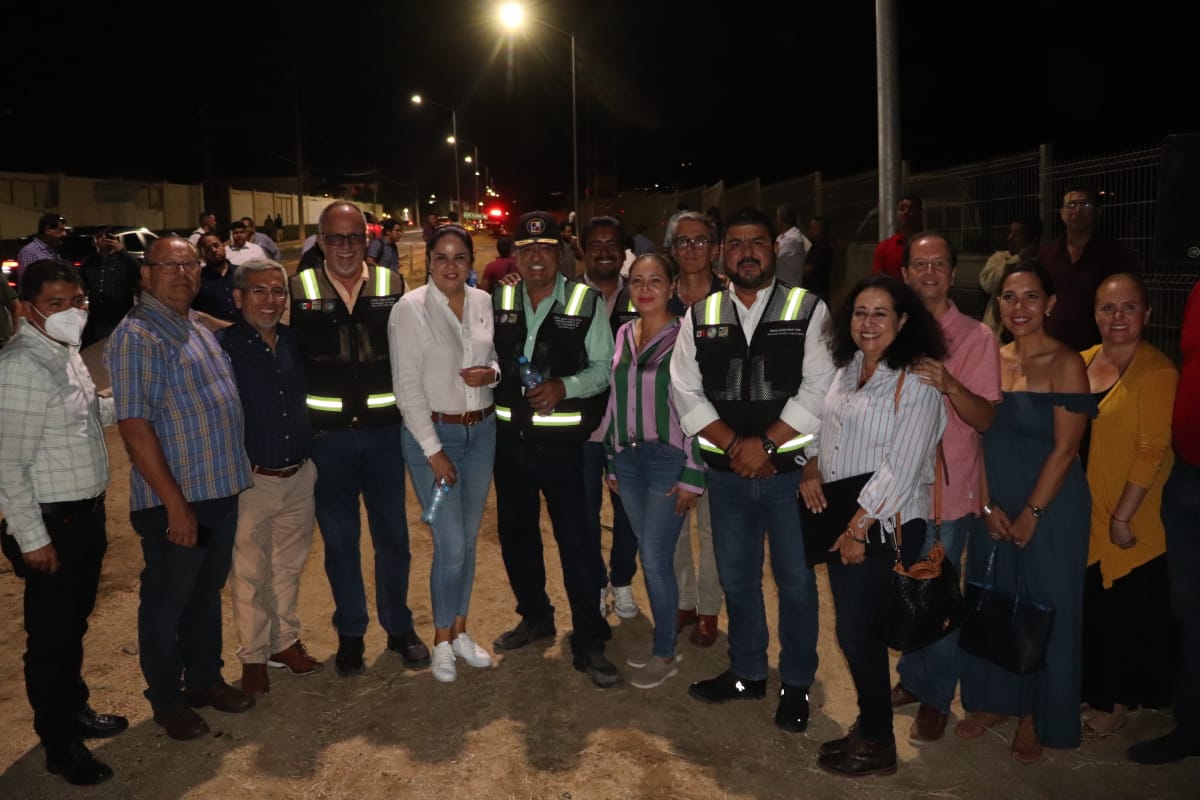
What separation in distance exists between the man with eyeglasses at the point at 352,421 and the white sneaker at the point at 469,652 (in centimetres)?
20

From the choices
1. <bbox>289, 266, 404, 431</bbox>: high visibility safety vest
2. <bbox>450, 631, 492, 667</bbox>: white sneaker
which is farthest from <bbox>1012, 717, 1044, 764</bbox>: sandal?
<bbox>289, 266, 404, 431</bbox>: high visibility safety vest

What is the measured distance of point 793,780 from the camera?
12.8 ft

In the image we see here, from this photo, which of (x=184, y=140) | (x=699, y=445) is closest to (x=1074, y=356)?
(x=699, y=445)

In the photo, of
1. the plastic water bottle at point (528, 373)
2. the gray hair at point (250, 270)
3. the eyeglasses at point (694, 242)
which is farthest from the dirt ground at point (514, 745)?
the eyeglasses at point (694, 242)

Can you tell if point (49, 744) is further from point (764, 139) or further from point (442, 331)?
point (764, 139)

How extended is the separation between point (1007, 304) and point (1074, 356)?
1.13ft

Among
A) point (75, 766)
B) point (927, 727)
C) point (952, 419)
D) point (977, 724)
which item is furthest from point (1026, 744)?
point (75, 766)

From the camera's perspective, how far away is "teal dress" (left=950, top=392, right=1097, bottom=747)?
157 inches

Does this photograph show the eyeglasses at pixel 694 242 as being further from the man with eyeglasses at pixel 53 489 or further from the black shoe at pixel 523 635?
the man with eyeglasses at pixel 53 489

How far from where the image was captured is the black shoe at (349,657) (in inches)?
194

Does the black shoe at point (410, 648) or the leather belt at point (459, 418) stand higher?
the leather belt at point (459, 418)

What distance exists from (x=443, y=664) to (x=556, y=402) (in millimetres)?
1479

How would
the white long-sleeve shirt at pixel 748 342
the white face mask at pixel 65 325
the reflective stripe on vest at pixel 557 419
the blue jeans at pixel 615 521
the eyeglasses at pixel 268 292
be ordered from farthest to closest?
the blue jeans at pixel 615 521
the reflective stripe on vest at pixel 557 419
the eyeglasses at pixel 268 292
the white long-sleeve shirt at pixel 748 342
the white face mask at pixel 65 325

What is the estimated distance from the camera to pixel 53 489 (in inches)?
151
